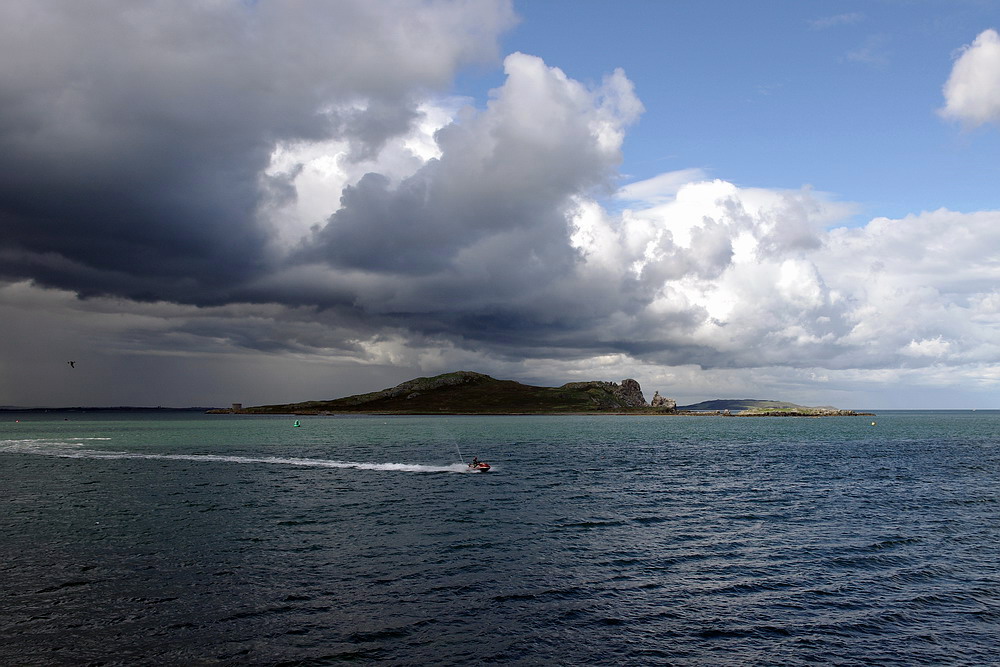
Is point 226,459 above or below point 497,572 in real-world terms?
below

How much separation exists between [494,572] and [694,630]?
41.4 ft

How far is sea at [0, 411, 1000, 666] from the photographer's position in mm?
26580

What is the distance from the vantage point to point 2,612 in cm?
2955

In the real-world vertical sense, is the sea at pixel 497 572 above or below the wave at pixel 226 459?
above

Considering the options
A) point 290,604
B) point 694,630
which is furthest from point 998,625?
point 290,604

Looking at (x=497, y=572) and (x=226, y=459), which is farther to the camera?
(x=226, y=459)

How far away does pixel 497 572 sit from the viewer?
3731 centimetres

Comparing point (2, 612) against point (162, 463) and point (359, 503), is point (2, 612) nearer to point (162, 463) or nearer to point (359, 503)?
point (359, 503)

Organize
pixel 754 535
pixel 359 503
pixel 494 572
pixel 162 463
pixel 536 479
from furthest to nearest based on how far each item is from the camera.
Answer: pixel 162 463
pixel 536 479
pixel 359 503
pixel 754 535
pixel 494 572

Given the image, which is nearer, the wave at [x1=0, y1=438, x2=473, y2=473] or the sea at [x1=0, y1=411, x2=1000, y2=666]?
the sea at [x1=0, y1=411, x2=1000, y2=666]

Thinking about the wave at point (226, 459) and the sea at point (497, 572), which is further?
the wave at point (226, 459)

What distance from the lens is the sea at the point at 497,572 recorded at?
26.6 meters

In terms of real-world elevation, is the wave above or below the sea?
below

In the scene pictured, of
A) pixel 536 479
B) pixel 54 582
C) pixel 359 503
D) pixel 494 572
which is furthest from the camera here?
pixel 536 479
